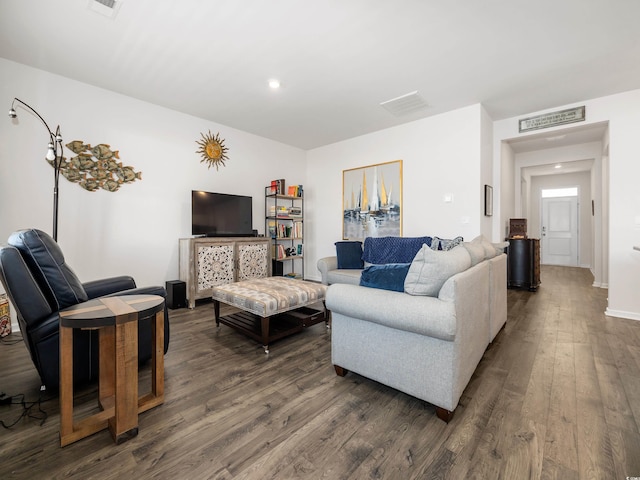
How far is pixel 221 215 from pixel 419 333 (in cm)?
345

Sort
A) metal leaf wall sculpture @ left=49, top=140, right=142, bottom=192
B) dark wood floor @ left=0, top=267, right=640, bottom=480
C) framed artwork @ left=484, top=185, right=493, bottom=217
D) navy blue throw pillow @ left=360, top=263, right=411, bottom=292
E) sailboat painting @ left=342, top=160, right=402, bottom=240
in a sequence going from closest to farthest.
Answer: dark wood floor @ left=0, top=267, right=640, bottom=480
navy blue throw pillow @ left=360, top=263, right=411, bottom=292
metal leaf wall sculpture @ left=49, top=140, right=142, bottom=192
framed artwork @ left=484, top=185, right=493, bottom=217
sailboat painting @ left=342, top=160, right=402, bottom=240

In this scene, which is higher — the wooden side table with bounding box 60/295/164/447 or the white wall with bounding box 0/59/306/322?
the white wall with bounding box 0/59/306/322

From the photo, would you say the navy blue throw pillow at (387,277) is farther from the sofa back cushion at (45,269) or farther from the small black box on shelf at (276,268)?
the small black box on shelf at (276,268)

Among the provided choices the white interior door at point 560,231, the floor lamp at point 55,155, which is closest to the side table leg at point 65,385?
the floor lamp at point 55,155

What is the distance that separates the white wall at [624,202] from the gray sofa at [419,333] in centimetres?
259

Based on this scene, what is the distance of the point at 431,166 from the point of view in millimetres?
4059

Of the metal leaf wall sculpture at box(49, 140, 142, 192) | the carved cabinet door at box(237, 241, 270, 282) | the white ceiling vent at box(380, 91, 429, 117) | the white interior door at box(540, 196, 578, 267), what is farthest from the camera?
the white interior door at box(540, 196, 578, 267)

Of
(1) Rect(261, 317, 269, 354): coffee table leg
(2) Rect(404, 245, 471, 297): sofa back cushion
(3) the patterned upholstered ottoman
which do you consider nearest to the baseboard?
(2) Rect(404, 245, 471, 297): sofa back cushion

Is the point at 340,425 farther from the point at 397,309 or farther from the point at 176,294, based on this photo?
the point at 176,294

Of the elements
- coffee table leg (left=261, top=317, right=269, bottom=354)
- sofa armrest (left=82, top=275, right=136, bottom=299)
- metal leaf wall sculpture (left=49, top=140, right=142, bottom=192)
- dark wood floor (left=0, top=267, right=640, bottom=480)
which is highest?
metal leaf wall sculpture (left=49, top=140, right=142, bottom=192)

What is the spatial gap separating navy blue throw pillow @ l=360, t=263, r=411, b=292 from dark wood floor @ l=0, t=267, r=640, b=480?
669mm

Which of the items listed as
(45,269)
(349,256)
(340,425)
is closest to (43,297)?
(45,269)

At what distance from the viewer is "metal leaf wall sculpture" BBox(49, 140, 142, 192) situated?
3.06 metres

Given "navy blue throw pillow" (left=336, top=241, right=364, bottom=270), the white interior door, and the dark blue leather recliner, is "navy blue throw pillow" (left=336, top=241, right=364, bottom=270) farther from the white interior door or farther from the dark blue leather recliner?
the white interior door
